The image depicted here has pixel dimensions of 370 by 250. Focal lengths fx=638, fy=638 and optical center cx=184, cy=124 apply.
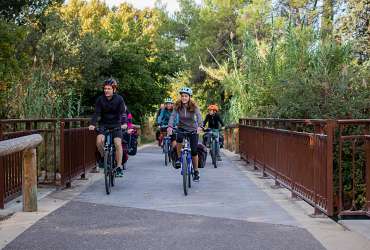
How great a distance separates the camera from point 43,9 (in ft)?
96.7

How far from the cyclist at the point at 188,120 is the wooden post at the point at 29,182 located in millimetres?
3515

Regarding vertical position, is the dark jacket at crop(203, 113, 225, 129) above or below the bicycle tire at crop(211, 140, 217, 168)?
above

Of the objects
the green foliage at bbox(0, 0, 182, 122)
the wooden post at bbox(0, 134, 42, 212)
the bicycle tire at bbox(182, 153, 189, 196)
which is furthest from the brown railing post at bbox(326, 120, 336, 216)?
the green foliage at bbox(0, 0, 182, 122)

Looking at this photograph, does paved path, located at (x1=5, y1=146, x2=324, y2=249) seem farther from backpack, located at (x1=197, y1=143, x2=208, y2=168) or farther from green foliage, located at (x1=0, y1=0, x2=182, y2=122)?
green foliage, located at (x1=0, y1=0, x2=182, y2=122)

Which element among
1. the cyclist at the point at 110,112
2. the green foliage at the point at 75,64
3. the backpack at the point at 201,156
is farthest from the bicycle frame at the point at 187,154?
the green foliage at the point at 75,64

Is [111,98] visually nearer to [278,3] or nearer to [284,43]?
[284,43]

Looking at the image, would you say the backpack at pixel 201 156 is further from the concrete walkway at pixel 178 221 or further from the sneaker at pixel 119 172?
the sneaker at pixel 119 172

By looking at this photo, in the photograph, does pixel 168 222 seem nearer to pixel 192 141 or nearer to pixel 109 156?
pixel 109 156

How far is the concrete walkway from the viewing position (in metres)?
6.76

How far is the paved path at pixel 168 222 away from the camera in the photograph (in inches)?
266

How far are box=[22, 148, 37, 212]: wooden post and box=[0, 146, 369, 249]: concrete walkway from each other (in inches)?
13.0

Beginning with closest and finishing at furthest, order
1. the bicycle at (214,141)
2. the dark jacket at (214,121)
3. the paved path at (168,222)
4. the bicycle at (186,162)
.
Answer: the paved path at (168,222), the bicycle at (186,162), the bicycle at (214,141), the dark jacket at (214,121)

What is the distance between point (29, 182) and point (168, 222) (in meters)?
2.10

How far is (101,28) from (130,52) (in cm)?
474
